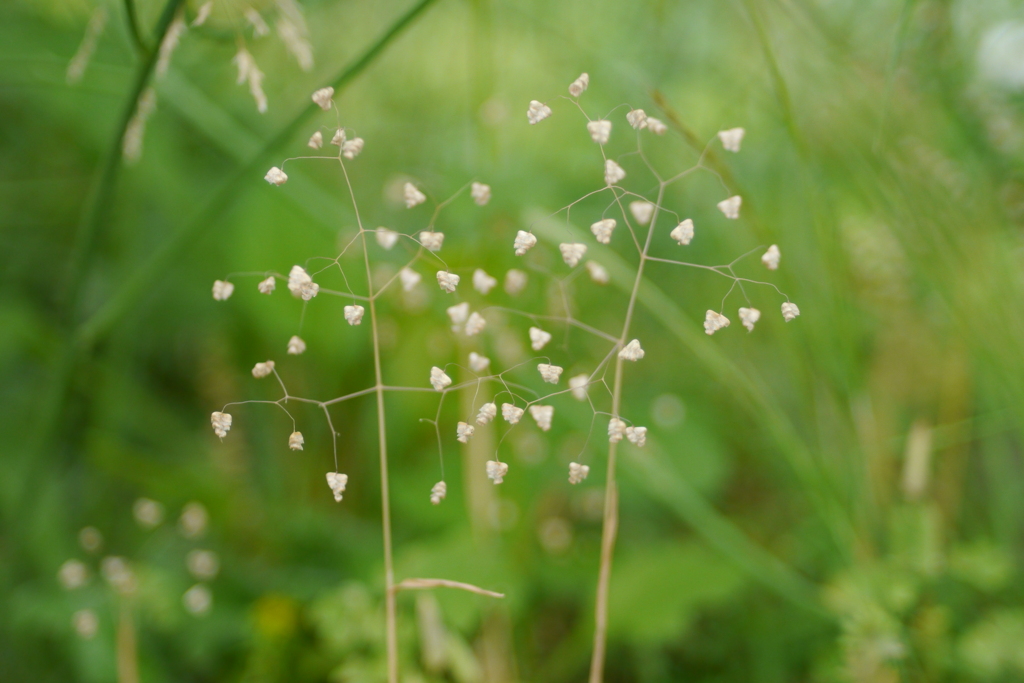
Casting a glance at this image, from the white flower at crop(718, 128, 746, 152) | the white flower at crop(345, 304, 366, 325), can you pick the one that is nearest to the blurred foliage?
the white flower at crop(718, 128, 746, 152)

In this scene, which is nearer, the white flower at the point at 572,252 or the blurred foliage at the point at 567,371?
the white flower at the point at 572,252

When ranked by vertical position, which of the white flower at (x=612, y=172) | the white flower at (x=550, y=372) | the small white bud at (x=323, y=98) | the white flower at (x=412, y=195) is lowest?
the white flower at (x=550, y=372)

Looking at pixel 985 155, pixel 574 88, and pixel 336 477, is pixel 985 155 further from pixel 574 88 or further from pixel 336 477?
pixel 336 477

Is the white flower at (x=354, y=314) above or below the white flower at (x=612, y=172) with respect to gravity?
below

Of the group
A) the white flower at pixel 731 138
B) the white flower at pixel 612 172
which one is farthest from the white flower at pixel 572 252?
the white flower at pixel 731 138

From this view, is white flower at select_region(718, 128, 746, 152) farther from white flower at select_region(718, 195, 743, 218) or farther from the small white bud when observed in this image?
the small white bud

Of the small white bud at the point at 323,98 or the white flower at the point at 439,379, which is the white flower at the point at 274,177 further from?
the white flower at the point at 439,379

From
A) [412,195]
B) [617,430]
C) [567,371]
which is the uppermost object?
[567,371]

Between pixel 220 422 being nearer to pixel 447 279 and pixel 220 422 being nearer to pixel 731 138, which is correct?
pixel 447 279

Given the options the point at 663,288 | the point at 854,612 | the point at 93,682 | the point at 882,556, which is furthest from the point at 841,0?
the point at 93,682

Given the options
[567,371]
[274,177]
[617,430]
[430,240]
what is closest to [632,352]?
[617,430]
